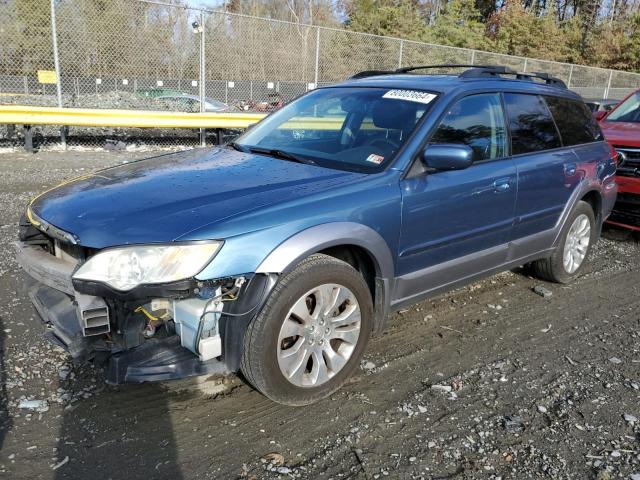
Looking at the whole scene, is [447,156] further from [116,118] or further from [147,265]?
[116,118]

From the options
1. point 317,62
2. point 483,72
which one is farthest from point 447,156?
point 317,62

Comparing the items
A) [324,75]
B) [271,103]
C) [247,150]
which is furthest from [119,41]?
[247,150]

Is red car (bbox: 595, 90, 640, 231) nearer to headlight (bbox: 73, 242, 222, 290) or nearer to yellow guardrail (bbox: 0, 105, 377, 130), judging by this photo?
headlight (bbox: 73, 242, 222, 290)

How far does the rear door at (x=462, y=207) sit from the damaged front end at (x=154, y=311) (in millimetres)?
1108

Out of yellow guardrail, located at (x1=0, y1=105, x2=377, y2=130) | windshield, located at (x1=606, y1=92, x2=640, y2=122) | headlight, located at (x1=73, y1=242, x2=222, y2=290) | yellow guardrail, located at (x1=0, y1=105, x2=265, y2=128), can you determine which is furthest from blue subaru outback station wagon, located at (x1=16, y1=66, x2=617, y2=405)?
yellow guardrail, located at (x1=0, y1=105, x2=265, y2=128)

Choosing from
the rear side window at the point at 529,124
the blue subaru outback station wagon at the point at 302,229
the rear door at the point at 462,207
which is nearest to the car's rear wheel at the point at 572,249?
the blue subaru outback station wagon at the point at 302,229

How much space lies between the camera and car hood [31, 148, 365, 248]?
258 cm

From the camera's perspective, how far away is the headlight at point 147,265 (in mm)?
2467

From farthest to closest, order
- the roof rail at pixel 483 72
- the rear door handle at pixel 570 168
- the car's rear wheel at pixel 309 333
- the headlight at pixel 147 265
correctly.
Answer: the rear door handle at pixel 570 168
the roof rail at pixel 483 72
the car's rear wheel at pixel 309 333
the headlight at pixel 147 265

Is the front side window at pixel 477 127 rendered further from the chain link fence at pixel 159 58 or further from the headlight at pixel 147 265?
the chain link fence at pixel 159 58

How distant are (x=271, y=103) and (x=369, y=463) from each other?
1144 centimetres

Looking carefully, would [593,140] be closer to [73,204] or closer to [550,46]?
[73,204]

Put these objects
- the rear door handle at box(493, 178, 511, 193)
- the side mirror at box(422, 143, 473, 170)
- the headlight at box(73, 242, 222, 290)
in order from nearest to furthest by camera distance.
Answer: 1. the headlight at box(73, 242, 222, 290)
2. the side mirror at box(422, 143, 473, 170)
3. the rear door handle at box(493, 178, 511, 193)

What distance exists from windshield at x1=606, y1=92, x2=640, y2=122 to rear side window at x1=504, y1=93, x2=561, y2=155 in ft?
11.5
